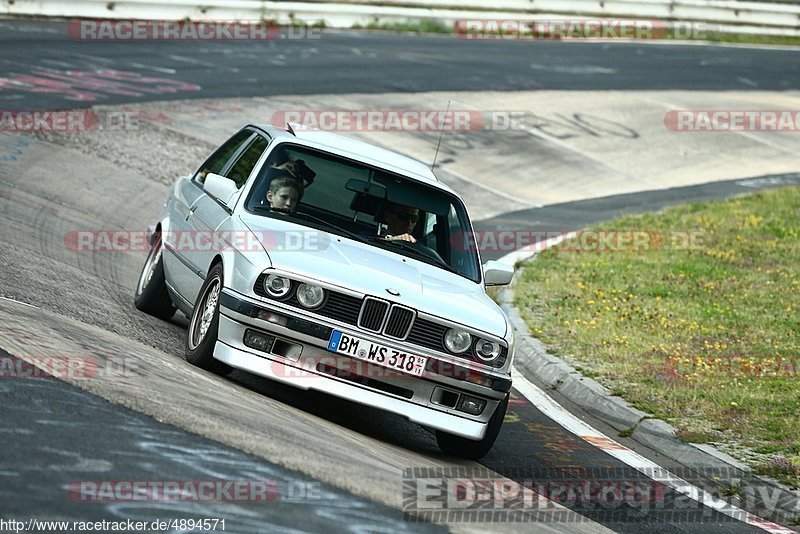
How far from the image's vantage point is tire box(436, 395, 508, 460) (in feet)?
25.6

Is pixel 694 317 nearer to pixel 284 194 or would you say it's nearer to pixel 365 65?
pixel 284 194

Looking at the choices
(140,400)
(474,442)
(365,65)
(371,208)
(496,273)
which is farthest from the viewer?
(365,65)

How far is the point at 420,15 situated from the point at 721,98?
9.63 m

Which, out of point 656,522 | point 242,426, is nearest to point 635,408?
point 656,522

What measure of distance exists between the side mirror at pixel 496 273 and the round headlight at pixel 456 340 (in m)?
1.37

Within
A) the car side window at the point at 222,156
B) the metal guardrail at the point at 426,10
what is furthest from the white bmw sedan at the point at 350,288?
the metal guardrail at the point at 426,10

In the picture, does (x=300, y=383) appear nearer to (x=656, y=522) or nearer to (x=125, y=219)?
(x=656, y=522)

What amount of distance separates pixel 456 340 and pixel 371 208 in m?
1.51

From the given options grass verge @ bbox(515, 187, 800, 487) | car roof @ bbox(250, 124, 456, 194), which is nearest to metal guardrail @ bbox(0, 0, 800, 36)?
grass verge @ bbox(515, 187, 800, 487)

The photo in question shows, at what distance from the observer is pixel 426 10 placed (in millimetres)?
35656

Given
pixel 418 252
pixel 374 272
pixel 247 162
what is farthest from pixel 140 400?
pixel 247 162

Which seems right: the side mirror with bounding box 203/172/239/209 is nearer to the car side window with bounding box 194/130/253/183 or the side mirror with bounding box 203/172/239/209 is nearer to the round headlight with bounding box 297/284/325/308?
the car side window with bounding box 194/130/253/183

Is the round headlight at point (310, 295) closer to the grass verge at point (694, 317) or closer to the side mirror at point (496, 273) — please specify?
the side mirror at point (496, 273)

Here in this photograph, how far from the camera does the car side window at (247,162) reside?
29.5 feet
